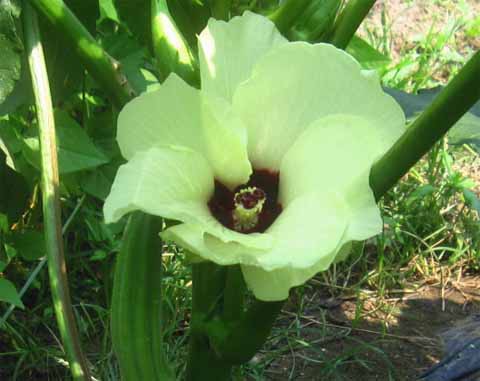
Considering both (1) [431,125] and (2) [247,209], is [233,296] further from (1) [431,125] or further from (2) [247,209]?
(1) [431,125]

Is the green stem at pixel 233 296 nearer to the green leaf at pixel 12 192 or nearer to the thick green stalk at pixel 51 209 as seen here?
the thick green stalk at pixel 51 209

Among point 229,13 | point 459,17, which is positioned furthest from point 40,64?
point 459,17

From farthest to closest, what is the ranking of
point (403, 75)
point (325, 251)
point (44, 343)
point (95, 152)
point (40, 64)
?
point (403, 75)
point (44, 343)
point (95, 152)
point (40, 64)
point (325, 251)

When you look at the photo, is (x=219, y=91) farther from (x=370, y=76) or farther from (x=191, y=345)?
(x=191, y=345)

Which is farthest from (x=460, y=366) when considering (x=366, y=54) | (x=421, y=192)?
(x=421, y=192)

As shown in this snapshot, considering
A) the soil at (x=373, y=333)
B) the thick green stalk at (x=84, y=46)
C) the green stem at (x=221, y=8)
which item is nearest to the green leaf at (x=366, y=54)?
the green stem at (x=221, y=8)

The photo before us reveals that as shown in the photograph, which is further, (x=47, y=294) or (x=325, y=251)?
(x=47, y=294)

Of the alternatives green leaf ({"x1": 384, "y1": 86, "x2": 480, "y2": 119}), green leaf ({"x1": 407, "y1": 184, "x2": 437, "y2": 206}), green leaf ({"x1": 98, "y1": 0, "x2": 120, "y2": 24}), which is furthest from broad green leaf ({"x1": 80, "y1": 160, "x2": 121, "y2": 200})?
green leaf ({"x1": 407, "y1": 184, "x2": 437, "y2": 206})
